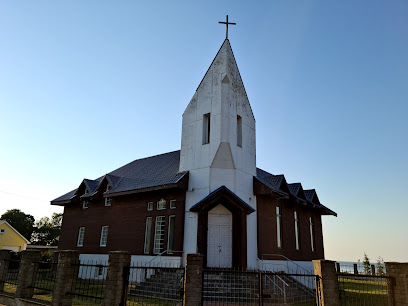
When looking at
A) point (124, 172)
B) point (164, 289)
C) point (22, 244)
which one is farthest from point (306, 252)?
point (22, 244)

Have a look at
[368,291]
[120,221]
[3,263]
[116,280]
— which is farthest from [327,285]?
[120,221]

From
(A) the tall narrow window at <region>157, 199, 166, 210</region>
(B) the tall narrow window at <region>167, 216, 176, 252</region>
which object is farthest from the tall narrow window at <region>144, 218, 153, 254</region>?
(B) the tall narrow window at <region>167, 216, 176, 252</region>

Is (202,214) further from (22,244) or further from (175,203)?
(22,244)

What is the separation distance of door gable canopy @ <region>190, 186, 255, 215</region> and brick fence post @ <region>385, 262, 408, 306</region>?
770cm

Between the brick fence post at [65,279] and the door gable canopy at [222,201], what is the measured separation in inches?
262

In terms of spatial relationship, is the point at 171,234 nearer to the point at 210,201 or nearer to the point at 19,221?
the point at 210,201

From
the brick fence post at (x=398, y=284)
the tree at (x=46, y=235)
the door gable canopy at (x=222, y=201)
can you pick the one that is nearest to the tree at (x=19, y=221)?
the tree at (x=46, y=235)

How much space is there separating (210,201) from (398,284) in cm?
888

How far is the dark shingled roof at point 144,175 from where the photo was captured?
1902 cm

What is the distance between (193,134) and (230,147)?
2.62m

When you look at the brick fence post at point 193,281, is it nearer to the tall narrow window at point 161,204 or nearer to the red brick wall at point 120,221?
the red brick wall at point 120,221

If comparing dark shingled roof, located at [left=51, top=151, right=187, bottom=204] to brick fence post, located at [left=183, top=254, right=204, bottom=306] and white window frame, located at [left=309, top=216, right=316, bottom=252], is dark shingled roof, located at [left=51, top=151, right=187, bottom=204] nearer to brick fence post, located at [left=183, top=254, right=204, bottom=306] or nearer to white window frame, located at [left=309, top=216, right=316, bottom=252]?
brick fence post, located at [left=183, top=254, right=204, bottom=306]

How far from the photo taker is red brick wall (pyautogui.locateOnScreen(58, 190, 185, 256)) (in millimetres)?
17984

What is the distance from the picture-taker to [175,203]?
59.0 ft
